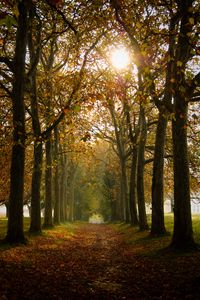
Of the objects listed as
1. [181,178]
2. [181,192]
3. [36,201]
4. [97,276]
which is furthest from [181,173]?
[36,201]

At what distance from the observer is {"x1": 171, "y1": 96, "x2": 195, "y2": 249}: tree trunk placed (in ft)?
41.2

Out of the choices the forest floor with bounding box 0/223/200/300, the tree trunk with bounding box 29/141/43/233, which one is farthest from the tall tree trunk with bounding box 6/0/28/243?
the tree trunk with bounding box 29/141/43/233

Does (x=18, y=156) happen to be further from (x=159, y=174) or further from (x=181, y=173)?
(x=159, y=174)

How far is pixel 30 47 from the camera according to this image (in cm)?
1947

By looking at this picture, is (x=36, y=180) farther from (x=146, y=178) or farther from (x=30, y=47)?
(x=146, y=178)

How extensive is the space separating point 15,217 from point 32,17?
30.3ft

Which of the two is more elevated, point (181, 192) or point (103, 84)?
point (103, 84)

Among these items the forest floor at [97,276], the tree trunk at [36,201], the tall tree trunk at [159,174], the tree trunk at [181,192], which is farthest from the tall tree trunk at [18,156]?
the tall tree trunk at [159,174]

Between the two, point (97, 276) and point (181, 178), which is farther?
point (181, 178)

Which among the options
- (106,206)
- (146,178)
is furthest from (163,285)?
(106,206)

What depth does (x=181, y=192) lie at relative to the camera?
1275 cm

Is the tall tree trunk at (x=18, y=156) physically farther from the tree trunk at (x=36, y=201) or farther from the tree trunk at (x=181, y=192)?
the tree trunk at (x=181, y=192)

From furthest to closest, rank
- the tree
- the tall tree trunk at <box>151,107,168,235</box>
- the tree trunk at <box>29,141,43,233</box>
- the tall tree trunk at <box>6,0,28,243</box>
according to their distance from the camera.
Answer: the tree trunk at <box>29,141,43,233</box>
the tall tree trunk at <box>151,107,168,235</box>
the tall tree trunk at <box>6,0,28,243</box>
the tree

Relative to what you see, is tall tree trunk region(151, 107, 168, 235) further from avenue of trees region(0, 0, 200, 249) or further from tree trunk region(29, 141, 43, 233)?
tree trunk region(29, 141, 43, 233)
